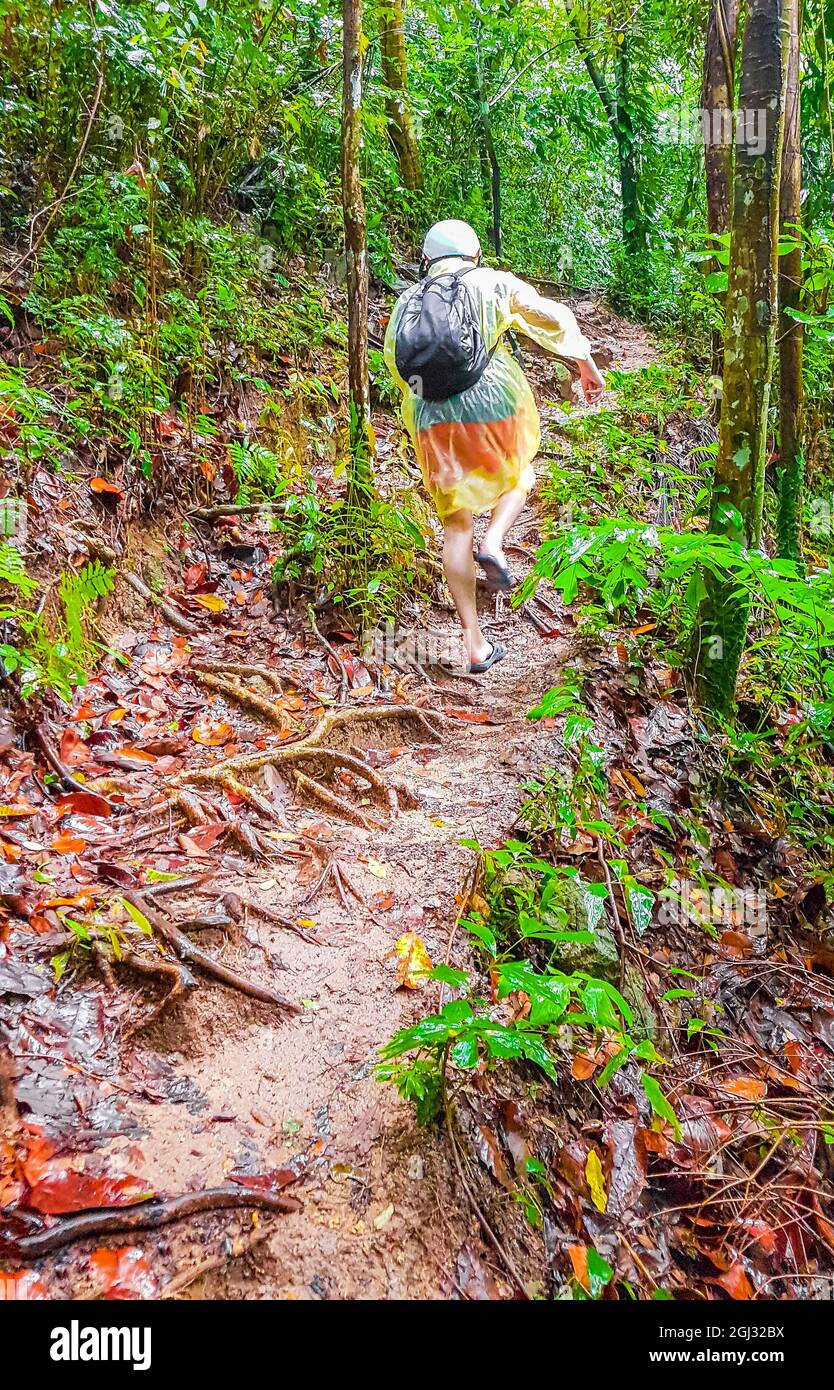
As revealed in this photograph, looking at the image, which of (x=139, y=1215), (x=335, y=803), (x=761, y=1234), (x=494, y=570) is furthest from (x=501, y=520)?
(x=139, y=1215)

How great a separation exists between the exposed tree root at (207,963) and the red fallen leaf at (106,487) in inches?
109

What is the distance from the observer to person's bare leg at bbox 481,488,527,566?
4195mm

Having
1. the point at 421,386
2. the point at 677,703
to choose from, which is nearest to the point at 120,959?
the point at 421,386

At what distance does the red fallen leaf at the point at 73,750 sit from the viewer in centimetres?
326

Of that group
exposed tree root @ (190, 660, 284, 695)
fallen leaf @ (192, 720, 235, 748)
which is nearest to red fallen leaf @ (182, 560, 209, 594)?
exposed tree root @ (190, 660, 284, 695)

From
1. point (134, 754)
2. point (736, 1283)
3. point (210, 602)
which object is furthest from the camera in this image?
point (210, 602)

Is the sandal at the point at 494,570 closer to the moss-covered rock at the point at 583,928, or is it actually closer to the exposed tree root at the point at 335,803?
the exposed tree root at the point at 335,803

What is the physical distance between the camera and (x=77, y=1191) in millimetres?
1746

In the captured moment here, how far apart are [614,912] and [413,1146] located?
1.46m

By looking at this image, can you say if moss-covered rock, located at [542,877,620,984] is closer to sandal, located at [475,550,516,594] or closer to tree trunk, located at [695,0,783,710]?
tree trunk, located at [695,0,783,710]

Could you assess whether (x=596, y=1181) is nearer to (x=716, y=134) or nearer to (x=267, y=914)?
(x=267, y=914)

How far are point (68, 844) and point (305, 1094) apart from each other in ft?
3.97

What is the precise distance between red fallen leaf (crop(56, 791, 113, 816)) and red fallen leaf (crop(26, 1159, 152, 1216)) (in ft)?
4.71
